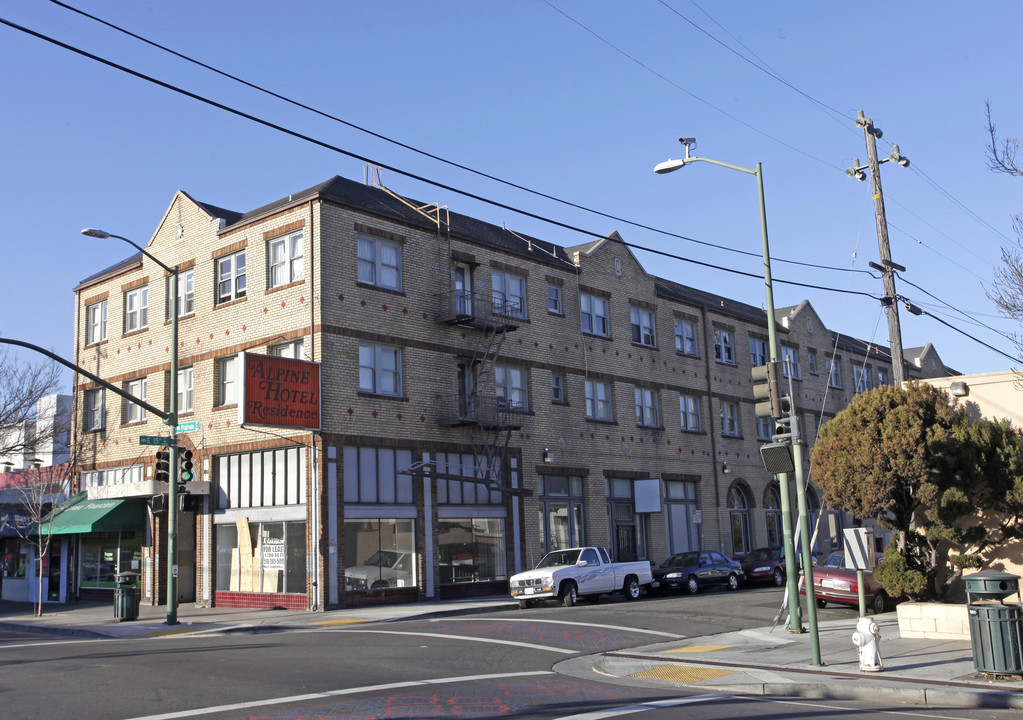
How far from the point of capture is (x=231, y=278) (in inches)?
1196

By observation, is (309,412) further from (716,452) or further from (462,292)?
(716,452)

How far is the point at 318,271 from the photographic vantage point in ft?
89.0

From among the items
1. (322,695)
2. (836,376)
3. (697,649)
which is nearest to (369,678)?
(322,695)

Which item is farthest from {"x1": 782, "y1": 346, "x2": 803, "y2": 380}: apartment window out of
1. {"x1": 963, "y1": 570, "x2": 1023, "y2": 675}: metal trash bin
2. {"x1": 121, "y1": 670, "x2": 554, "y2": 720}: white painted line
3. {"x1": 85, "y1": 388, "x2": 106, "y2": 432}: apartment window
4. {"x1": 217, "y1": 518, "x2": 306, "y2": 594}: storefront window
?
{"x1": 121, "y1": 670, "x2": 554, "y2": 720}: white painted line

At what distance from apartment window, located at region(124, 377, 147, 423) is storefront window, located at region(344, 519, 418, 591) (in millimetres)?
11345

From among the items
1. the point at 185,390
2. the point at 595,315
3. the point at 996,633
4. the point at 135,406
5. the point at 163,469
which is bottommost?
→ the point at 996,633

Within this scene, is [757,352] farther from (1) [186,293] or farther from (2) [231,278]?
(1) [186,293]

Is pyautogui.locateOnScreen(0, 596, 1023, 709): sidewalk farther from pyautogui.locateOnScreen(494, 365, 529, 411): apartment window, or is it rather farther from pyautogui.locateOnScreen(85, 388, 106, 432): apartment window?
pyautogui.locateOnScreen(85, 388, 106, 432): apartment window

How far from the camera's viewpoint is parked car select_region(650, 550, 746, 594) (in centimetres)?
3015

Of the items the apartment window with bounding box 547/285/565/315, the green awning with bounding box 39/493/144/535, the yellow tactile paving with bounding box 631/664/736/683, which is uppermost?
the apartment window with bounding box 547/285/565/315

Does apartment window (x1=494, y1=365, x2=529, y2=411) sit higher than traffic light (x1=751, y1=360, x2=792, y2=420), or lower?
higher

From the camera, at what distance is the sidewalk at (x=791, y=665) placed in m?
11.1

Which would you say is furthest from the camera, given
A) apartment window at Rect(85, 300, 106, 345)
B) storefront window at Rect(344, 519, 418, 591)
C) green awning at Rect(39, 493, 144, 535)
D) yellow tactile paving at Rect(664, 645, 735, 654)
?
apartment window at Rect(85, 300, 106, 345)

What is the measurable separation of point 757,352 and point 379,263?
24.4 m
